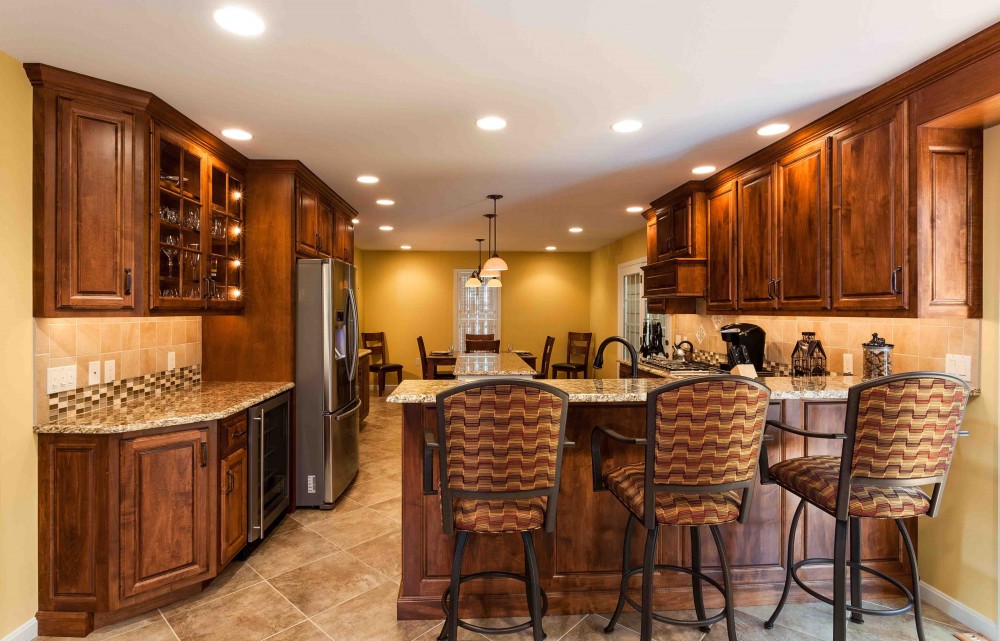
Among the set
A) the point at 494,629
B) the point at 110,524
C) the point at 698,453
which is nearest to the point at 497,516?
the point at 494,629

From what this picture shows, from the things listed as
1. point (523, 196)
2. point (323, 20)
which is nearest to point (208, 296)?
point (323, 20)

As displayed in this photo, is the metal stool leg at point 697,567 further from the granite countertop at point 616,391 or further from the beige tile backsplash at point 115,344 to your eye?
the beige tile backsplash at point 115,344

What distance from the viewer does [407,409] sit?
236 cm

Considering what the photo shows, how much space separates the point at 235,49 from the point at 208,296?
5.03 ft

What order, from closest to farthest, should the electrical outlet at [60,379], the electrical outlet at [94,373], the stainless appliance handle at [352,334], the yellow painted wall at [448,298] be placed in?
the electrical outlet at [60,379]
the electrical outlet at [94,373]
the stainless appliance handle at [352,334]
the yellow painted wall at [448,298]

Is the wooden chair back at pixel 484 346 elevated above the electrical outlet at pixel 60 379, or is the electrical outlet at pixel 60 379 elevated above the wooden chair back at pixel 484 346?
the electrical outlet at pixel 60 379

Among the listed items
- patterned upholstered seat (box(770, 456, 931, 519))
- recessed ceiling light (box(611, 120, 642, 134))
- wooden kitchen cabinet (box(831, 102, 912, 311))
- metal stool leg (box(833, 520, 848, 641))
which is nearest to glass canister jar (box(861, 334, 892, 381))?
wooden kitchen cabinet (box(831, 102, 912, 311))

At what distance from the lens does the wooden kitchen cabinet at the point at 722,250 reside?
3.79 meters

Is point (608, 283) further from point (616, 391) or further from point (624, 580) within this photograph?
point (624, 580)

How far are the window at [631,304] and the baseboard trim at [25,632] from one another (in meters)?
5.82

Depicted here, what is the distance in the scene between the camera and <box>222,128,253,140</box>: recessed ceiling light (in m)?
2.96

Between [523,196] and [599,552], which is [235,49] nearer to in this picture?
[599,552]

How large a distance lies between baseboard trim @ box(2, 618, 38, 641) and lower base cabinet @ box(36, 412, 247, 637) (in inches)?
0.9

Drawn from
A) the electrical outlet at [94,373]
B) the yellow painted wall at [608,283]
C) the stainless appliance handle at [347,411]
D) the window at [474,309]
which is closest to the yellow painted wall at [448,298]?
the window at [474,309]
